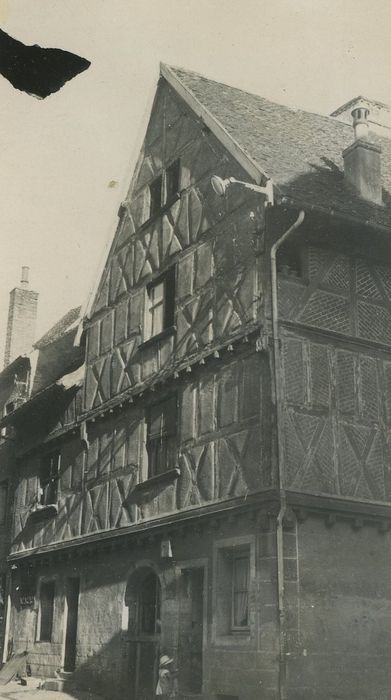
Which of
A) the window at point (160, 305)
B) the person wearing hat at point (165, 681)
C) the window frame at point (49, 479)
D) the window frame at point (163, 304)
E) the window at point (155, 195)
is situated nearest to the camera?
the person wearing hat at point (165, 681)

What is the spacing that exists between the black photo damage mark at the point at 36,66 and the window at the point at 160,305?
10.5 metres

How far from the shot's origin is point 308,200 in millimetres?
13398

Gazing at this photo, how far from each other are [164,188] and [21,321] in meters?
11.9

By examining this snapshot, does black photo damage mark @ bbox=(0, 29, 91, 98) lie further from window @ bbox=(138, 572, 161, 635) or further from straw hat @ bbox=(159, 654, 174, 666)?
window @ bbox=(138, 572, 161, 635)

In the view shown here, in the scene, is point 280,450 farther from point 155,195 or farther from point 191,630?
point 155,195

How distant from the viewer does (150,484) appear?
1530cm

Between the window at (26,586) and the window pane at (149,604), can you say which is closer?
the window pane at (149,604)

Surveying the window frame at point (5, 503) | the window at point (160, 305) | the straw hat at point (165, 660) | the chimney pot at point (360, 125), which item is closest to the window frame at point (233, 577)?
the straw hat at point (165, 660)

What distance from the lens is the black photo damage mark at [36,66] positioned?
5.47 metres

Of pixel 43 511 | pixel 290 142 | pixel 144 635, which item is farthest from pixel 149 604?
pixel 290 142

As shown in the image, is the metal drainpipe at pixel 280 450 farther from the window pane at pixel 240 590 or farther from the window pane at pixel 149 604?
the window pane at pixel 149 604

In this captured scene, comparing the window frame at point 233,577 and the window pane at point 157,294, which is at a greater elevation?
the window pane at point 157,294

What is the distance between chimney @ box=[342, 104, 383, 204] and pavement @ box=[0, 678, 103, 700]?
10.7 meters

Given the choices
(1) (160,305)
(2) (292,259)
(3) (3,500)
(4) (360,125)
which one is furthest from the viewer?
(3) (3,500)
